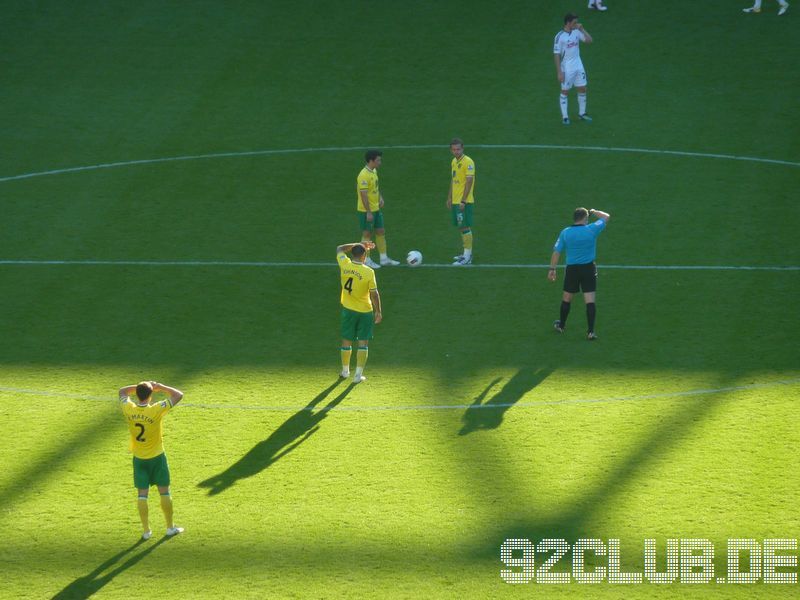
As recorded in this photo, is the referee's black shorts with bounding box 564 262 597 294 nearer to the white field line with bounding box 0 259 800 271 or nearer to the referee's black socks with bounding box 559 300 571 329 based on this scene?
the referee's black socks with bounding box 559 300 571 329

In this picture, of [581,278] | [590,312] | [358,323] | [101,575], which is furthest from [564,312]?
[101,575]

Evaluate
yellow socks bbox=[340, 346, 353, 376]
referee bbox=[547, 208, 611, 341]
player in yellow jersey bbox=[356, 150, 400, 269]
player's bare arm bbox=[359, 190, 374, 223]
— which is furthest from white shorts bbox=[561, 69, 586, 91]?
yellow socks bbox=[340, 346, 353, 376]

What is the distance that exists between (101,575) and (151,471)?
1259 mm

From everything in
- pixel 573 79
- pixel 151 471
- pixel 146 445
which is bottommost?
pixel 151 471

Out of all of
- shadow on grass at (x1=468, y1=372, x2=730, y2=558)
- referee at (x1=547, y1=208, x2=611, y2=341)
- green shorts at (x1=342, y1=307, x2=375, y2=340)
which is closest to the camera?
shadow on grass at (x1=468, y1=372, x2=730, y2=558)

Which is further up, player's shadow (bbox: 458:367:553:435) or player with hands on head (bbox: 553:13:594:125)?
player with hands on head (bbox: 553:13:594:125)

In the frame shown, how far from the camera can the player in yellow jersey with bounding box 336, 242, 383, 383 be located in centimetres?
1712

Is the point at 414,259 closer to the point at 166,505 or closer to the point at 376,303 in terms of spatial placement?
the point at 376,303

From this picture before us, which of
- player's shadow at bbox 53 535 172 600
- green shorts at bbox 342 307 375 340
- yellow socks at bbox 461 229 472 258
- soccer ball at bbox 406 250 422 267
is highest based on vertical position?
yellow socks at bbox 461 229 472 258

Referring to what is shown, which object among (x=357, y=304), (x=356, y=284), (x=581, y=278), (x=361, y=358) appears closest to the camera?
(x=356, y=284)

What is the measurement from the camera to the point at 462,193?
837 inches

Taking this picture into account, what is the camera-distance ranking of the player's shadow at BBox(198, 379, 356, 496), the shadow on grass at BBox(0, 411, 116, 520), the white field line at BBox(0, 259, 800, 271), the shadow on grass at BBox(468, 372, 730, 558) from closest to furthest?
the shadow on grass at BBox(468, 372, 730, 558)
the shadow on grass at BBox(0, 411, 116, 520)
the player's shadow at BBox(198, 379, 356, 496)
the white field line at BBox(0, 259, 800, 271)

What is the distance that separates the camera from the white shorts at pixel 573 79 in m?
26.8

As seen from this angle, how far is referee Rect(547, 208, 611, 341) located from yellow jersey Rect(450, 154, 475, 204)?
3081mm
